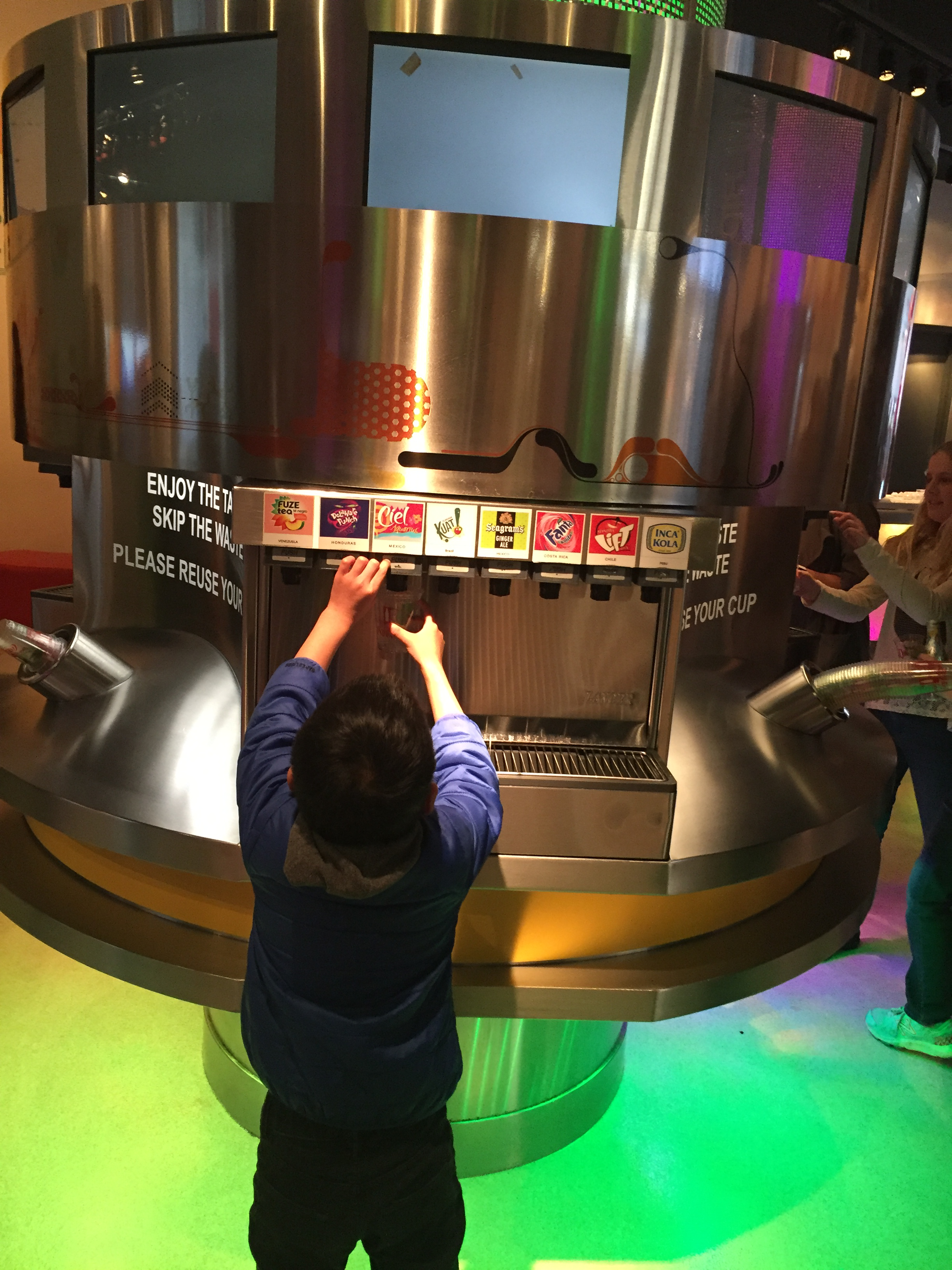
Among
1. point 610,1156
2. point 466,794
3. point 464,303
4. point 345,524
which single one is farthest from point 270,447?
point 610,1156

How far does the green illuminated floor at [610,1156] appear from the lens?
6.11ft

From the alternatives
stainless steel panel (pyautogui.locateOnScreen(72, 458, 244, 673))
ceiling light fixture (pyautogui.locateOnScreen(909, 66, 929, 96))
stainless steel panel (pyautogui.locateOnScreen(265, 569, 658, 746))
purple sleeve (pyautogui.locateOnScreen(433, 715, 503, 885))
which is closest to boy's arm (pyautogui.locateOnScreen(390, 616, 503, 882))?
purple sleeve (pyautogui.locateOnScreen(433, 715, 503, 885))

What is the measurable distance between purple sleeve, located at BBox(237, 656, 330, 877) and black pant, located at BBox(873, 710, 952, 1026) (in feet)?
5.42

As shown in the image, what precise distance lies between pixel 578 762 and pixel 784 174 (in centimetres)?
121

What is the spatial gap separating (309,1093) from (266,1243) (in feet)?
1.09

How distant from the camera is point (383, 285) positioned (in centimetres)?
164

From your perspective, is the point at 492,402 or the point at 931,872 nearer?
the point at 492,402

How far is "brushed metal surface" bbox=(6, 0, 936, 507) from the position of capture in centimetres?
163

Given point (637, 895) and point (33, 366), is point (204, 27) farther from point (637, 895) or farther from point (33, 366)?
point (637, 895)

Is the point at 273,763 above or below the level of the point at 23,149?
below

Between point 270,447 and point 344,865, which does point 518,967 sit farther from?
point 270,447

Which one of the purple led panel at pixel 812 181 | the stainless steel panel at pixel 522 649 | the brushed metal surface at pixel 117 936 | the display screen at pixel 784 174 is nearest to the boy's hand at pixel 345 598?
the stainless steel panel at pixel 522 649

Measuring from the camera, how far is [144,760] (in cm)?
183

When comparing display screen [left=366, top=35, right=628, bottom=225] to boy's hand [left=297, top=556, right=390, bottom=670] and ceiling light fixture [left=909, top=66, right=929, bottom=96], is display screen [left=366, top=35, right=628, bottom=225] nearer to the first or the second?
boy's hand [left=297, top=556, right=390, bottom=670]
